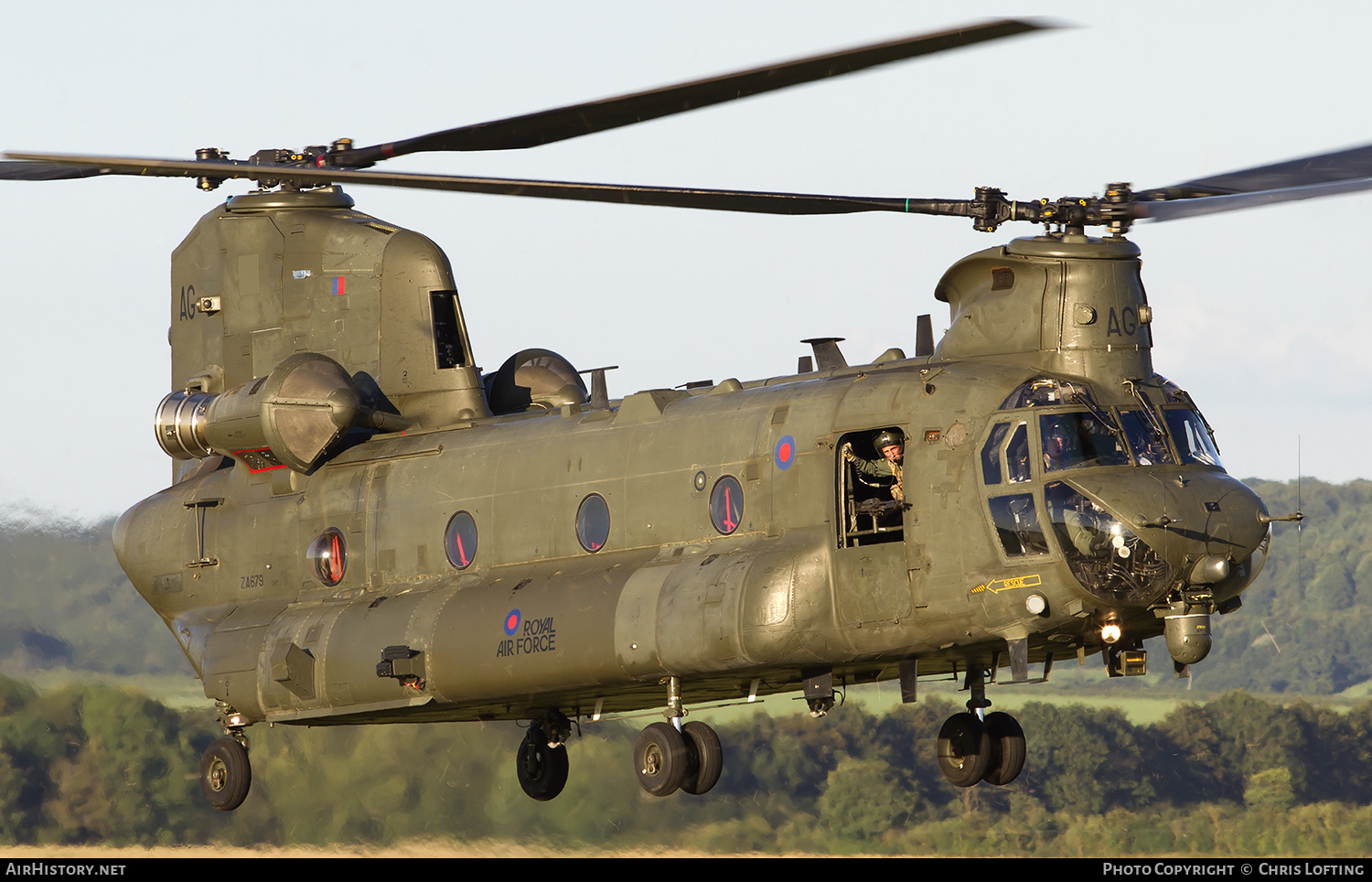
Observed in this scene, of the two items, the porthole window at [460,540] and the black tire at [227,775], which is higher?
the porthole window at [460,540]

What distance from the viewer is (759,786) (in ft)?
102

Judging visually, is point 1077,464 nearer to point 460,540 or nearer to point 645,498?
point 645,498

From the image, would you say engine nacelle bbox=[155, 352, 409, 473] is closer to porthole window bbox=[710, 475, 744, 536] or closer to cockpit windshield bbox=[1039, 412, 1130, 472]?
porthole window bbox=[710, 475, 744, 536]

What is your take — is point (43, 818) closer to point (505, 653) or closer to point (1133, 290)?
point (505, 653)

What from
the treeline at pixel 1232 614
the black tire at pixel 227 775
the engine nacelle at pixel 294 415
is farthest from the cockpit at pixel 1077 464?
the treeline at pixel 1232 614

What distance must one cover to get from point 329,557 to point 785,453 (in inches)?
220

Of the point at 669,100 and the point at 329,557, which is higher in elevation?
the point at 669,100

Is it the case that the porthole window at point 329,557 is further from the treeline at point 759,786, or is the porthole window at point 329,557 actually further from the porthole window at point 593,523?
the treeline at point 759,786

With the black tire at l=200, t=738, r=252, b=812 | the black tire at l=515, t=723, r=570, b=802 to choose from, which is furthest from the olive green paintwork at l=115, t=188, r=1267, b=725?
the black tire at l=515, t=723, r=570, b=802

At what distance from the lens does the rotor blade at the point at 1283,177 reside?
47.2ft

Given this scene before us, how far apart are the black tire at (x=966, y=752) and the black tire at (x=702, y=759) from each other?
6.82 feet

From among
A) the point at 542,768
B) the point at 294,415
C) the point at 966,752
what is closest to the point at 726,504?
the point at 966,752

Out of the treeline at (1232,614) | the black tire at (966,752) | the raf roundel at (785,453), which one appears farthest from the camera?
the treeline at (1232,614)
